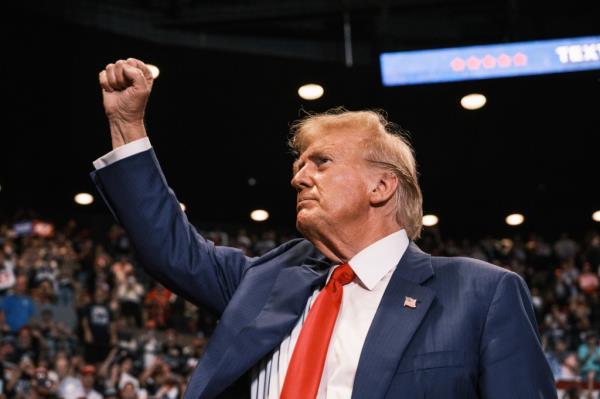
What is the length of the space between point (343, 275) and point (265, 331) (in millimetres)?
203

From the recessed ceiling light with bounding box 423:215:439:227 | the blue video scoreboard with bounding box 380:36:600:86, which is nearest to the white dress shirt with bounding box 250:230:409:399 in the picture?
the blue video scoreboard with bounding box 380:36:600:86

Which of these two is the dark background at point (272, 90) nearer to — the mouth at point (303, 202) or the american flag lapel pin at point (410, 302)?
the mouth at point (303, 202)

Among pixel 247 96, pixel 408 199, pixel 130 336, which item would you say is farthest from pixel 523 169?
pixel 408 199

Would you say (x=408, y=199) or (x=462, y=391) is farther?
(x=408, y=199)

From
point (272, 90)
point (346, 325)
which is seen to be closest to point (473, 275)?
point (346, 325)

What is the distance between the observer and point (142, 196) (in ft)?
5.43

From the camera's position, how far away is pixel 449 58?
6012 mm

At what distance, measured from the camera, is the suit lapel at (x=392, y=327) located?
148 centimetres

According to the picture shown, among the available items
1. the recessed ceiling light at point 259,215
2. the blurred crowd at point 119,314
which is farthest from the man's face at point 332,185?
the recessed ceiling light at point 259,215

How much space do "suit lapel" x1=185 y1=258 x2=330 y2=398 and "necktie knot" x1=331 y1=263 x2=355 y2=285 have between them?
0.13 feet

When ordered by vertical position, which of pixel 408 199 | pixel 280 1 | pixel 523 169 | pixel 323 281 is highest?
pixel 280 1

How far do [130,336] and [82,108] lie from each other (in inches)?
114

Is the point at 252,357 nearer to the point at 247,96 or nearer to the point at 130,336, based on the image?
the point at 247,96

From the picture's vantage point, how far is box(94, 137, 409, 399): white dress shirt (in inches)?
61.8
